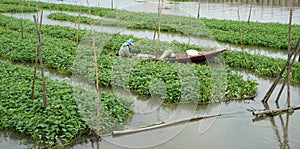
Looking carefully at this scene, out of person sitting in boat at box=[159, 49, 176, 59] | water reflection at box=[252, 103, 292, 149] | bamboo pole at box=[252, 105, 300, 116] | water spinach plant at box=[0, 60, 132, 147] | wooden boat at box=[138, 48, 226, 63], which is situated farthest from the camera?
person sitting in boat at box=[159, 49, 176, 59]

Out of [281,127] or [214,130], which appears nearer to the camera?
[214,130]

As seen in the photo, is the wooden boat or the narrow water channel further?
the wooden boat

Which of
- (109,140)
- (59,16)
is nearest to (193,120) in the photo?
(109,140)

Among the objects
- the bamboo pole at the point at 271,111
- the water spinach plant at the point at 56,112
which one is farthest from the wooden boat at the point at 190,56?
the bamboo pole at the point at 271,111

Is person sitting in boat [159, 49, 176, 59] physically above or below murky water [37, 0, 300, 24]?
below

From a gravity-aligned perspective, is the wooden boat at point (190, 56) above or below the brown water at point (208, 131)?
above

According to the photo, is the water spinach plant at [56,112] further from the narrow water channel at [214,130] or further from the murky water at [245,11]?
the murky water at [245,11]

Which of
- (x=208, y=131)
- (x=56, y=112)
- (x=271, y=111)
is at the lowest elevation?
(x=208, y=131)

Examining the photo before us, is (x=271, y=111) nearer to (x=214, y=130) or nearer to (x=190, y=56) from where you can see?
(x=214, y=130)

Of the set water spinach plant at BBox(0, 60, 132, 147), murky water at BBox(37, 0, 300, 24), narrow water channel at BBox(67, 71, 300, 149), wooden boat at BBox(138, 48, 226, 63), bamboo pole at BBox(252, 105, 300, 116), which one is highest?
murky water at BBox(37, 0, 300, 24)

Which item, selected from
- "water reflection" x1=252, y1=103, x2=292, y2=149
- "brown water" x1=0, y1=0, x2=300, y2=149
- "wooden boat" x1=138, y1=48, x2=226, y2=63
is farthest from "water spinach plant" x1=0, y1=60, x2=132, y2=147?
"wooden boat" x1=138, y1=48, x2=226, y2=63

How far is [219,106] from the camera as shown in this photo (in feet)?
30.5

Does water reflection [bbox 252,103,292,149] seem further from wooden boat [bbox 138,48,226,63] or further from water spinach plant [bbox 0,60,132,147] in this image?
wooden boat [bbox 138,48,226,63]

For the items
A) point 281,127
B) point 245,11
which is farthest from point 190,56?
point 245,11
